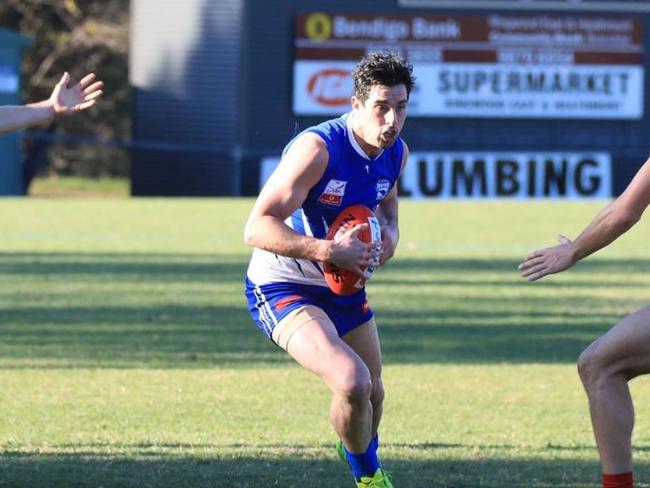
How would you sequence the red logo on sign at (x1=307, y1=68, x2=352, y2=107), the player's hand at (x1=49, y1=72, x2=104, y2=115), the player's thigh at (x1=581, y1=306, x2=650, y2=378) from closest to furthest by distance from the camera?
the player's thigh at (x1=581, y1=306, x2=650, y2=378)
the player's hand at (x1=49, y1=72, x2=104, y2=115)
the red logo on sign at (x1=307, y1=68, x2=352, y2=107)

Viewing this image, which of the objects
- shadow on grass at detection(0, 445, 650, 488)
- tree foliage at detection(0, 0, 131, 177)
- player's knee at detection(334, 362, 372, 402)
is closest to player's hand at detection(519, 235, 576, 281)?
player's knee at detection(334, 362, 372, 402)

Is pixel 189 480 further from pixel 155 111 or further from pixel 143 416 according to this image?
pixel 155 111

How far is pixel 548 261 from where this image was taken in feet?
22.4

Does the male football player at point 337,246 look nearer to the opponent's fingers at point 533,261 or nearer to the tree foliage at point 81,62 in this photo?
the opponent's fingers at point 533,261

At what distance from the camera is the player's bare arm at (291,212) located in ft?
22.2

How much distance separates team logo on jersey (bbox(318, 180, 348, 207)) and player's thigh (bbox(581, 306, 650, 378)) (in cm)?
136

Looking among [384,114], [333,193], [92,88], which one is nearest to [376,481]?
[333,193]

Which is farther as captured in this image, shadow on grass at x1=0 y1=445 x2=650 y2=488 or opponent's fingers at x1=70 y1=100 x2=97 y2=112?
opponent's fingers at x1=70 y1=100 x2=97 y2=112

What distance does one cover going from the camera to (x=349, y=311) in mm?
7422

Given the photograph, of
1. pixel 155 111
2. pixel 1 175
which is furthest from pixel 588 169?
pixel 1 175

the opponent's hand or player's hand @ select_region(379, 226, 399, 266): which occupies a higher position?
the opponent's hand

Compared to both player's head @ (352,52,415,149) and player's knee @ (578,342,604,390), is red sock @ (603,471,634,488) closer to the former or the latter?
player's knee @ (578,342,604,390)

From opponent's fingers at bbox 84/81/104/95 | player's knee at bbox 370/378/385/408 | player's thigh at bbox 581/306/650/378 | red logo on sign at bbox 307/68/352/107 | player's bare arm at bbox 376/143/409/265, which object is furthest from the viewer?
red logo on sign at bbox 307/68/352/107

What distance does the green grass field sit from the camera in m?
8.22
